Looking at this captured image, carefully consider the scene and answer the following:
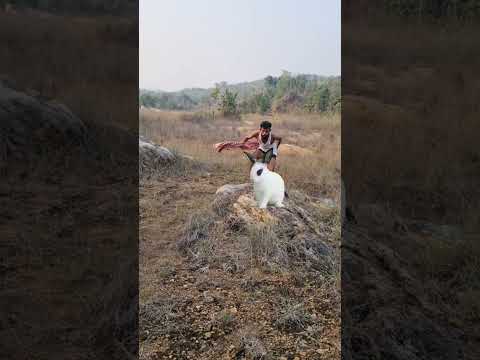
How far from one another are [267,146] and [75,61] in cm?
167

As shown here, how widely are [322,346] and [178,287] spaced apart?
109cm

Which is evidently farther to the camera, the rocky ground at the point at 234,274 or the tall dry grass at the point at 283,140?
the tall dry grass at the point at 283,140

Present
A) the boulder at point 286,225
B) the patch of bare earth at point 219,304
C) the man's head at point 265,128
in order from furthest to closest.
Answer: the man's head at point 265,128 → the boulder at point 286,225 → the patch of bare earth at point 219,304

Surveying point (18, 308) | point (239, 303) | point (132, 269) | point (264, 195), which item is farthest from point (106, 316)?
point (264, 195)

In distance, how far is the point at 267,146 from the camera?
10.8ft

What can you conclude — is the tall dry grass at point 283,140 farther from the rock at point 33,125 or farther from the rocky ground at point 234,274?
the rock at point 33,125

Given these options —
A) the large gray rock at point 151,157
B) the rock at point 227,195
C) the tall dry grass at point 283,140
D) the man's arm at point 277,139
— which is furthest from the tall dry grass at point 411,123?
the large gray rock at point 151,157

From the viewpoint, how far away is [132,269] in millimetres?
3082

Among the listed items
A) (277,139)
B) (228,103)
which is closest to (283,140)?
(277,139)

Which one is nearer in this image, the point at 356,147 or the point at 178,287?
the point at 178,287

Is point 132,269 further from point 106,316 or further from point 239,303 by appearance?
point 239,303

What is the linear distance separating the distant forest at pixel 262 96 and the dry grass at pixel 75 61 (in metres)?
0.30

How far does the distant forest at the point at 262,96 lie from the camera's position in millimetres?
3348

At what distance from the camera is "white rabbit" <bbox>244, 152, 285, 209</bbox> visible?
3227 mm
